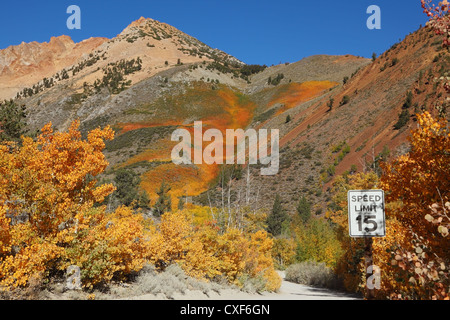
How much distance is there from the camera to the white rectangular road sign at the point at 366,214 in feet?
14.0

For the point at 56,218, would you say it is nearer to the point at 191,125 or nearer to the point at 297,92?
the point at 191,125

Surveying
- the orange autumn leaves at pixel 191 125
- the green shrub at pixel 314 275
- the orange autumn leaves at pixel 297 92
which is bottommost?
the green shrub at pixel 314 275

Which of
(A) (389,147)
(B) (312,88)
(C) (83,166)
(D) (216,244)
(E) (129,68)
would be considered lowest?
(D) (216,244)

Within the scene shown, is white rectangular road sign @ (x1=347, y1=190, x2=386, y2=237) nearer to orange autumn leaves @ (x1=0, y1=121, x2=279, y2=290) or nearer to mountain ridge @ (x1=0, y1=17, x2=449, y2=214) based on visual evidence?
orange autumn leaves @ (x1=0, y1=121, x2=279, y2=290)

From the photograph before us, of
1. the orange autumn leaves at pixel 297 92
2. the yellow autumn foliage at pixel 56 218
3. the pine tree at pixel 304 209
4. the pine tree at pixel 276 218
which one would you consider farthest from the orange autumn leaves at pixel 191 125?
the yellow autumn foliage at pixel 56 218

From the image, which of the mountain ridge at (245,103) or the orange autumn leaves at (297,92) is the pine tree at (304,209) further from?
the orange autumn leaves at (297,92)

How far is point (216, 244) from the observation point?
1563 cm

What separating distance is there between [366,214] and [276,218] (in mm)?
41548

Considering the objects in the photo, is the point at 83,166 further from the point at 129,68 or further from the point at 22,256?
the point at 129,68

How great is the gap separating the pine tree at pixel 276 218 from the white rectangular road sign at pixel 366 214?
41.0m

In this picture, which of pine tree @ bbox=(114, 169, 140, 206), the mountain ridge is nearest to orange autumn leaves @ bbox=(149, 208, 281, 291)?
the mountain ridge

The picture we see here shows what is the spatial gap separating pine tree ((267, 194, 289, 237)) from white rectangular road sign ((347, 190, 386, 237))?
40999 millimetres
